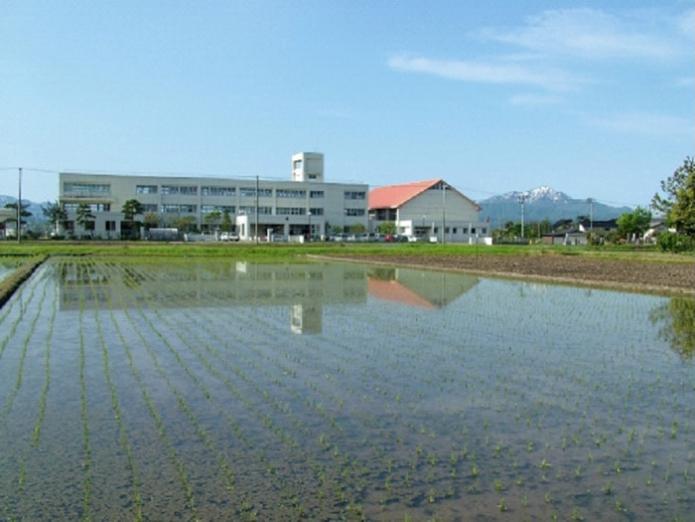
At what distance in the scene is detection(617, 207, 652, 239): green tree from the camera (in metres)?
55.5

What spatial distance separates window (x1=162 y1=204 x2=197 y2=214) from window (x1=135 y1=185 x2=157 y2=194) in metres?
1.44

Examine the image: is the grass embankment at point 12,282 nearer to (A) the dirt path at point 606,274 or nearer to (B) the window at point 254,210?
(A) the dirt path at point 606,274

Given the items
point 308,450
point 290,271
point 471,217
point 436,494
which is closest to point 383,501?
point 436,494

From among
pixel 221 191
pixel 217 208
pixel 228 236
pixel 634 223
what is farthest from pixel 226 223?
pixel 634 223

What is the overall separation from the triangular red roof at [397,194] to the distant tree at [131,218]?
2171 centimetres

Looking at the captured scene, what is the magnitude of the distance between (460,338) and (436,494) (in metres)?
4.98

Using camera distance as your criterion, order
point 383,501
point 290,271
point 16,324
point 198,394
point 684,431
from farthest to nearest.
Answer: point 290,271 < point 16,324 < point 198,394 < point 684,431 < point 383,501

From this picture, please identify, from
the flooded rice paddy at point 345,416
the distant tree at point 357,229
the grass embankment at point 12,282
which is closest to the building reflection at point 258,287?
the grass embankment at point 12,282

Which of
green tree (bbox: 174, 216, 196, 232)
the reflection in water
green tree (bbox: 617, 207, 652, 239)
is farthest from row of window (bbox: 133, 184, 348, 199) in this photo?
the reflection in water

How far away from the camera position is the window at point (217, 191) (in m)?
54.2

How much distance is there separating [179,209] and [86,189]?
6972 mm

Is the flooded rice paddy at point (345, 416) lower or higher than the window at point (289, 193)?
lower

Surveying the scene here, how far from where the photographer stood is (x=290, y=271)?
818 inches

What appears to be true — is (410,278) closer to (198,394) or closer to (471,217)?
(198,394)
